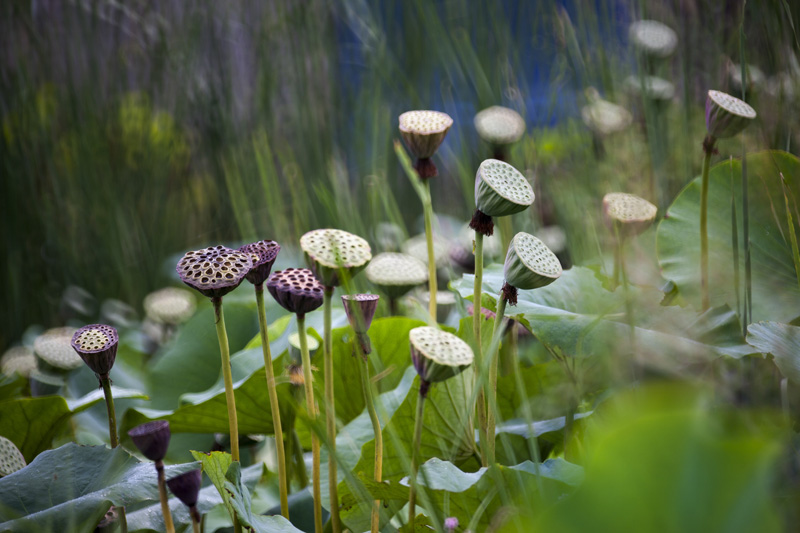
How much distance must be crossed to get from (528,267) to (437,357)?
87 mm

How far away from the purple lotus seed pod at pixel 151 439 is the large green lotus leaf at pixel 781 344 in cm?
37

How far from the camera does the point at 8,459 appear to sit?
491 millimetres

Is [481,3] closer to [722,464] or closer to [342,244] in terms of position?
[342,244]

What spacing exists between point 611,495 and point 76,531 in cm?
37

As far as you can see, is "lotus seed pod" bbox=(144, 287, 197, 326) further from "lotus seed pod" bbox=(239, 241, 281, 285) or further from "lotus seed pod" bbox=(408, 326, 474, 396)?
"lotus seed pod" bbox=(408, 326, 474, 396)

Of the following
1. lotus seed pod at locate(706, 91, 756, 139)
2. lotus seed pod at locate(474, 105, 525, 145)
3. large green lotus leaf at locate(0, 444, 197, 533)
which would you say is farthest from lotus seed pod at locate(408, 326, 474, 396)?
lotus seed pod at locate(474, 105, 525, 145)

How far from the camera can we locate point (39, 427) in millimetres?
603

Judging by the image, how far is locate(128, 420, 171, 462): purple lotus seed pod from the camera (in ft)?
1.10

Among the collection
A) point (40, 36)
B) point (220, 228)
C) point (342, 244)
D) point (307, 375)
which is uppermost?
point (40, 36)

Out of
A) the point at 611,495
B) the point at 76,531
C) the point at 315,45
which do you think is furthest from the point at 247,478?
the point at 315,45

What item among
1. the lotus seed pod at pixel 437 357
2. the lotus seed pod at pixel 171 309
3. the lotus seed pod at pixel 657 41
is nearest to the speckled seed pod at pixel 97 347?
the lotus seed pod at pixel 437 357

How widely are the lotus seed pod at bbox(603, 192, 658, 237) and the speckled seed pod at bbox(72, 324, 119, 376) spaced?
421mm

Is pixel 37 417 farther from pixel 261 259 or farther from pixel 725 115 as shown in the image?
pixel 725 115

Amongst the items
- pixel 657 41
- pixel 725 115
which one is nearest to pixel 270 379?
pixel 725 115
